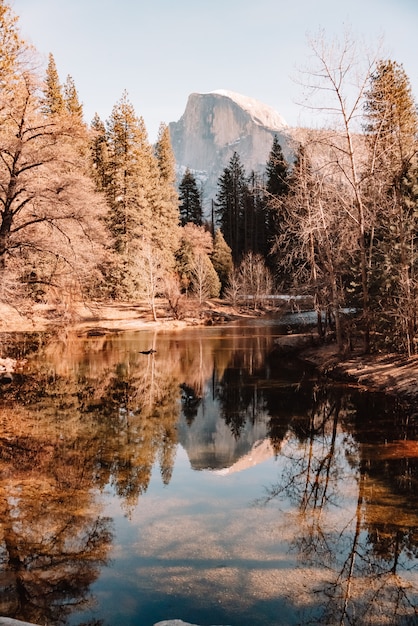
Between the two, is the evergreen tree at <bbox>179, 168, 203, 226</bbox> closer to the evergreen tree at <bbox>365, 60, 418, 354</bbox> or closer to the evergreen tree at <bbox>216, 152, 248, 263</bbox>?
the evergreen tree at <bbox>216, 152, 248, 263</bbox>

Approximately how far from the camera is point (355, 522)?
23.6 ft

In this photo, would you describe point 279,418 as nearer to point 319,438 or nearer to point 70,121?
point 319,438

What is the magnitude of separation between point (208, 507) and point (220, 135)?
194804 mm

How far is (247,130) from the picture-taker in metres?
182

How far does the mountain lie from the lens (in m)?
176

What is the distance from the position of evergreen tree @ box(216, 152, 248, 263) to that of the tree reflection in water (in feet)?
168

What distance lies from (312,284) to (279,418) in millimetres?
9097

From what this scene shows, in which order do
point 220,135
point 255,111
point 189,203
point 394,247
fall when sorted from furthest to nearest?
point 255,111 → point 220,135 → point 189,203 → point 394,247

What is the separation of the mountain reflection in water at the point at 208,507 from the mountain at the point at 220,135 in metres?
160

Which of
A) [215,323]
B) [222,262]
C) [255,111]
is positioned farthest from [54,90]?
[255,111]

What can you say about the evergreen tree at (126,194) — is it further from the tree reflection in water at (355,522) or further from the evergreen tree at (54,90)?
the tree reflection in water at (355,522)

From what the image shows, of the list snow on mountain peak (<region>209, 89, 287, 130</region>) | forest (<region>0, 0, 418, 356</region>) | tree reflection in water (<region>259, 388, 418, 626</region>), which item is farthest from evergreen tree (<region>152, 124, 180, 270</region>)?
snow on mountain peak (<region>209, 89, 287, 130</region>)

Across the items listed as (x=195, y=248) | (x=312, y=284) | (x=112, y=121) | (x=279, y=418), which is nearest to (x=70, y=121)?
(x=279, y=418)

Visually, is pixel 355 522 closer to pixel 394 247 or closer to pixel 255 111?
pixel 394 247
